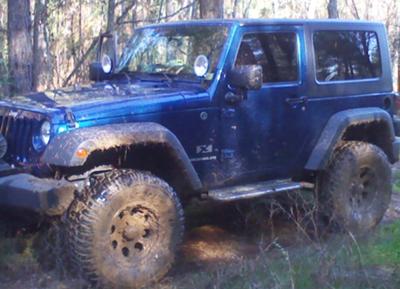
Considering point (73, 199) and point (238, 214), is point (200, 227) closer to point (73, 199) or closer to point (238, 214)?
point (238, 214)

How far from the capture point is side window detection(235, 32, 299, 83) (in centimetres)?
683

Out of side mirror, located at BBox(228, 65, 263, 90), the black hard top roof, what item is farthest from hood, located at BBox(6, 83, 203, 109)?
the black hard top roof

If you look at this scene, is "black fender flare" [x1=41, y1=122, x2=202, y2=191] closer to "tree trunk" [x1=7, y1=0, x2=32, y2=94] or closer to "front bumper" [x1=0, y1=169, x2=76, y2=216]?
"front bumper" [x1=0, y1=169, x2=76, y2=216]

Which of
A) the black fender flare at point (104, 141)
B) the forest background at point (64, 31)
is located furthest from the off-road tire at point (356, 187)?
the forest background at point (64, 31)

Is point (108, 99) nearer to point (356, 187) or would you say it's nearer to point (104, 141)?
point (104, 141)

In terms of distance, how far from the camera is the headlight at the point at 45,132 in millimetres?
5738

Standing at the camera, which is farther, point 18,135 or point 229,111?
point 229,111

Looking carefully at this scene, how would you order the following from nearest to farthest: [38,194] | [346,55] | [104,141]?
[38,194] → [104,141] → [346,55]

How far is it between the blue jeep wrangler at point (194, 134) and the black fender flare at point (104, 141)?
0.01 meters

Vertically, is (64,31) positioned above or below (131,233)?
above

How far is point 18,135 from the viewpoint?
19.8 ft

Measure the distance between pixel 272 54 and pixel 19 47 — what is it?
222 inches

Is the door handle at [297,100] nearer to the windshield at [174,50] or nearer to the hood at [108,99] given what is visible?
the windshield at [174,50]

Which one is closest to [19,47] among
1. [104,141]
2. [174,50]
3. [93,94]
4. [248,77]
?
[174,50]
